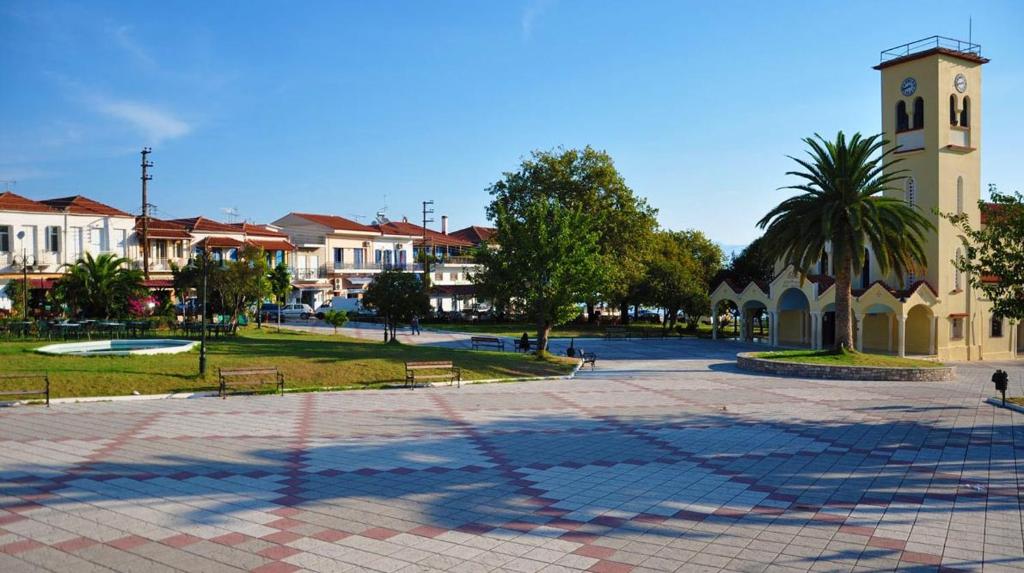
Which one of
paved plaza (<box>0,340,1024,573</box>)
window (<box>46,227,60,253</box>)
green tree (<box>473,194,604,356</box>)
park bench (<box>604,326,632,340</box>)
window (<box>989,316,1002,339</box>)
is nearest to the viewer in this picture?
paved plaza (<box>0,340,1024,573</box>)

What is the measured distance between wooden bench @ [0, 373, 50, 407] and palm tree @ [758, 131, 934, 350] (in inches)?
1099

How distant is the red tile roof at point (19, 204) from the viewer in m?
45.4

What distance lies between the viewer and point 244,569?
27.7 feet

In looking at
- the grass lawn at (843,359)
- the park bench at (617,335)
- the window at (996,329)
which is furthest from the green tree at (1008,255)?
the park bench at (617,335)

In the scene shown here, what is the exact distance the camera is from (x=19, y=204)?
46.0m

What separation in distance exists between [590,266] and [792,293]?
A: 1882 centimetres

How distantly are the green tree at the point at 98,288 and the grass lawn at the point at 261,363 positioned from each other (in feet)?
23.2

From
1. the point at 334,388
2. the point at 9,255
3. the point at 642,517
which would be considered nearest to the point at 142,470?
the point at 642,517

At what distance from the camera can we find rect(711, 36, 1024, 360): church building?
1695 inches

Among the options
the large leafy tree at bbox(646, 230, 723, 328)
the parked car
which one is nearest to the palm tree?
the large leafy tree at bbox(646, 230, 723, 328)

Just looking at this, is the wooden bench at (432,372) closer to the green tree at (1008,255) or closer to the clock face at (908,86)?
the green tree at (1008,255)

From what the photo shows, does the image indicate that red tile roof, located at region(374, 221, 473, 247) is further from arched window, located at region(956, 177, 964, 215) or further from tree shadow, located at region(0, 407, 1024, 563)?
tree shadow, located at region(0, 407, 1024, 563)

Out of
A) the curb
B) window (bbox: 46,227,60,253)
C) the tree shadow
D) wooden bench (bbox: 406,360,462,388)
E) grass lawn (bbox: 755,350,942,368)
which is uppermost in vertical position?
window (bbox: 46,227,60,253)

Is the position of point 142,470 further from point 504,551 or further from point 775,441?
point 775,441
